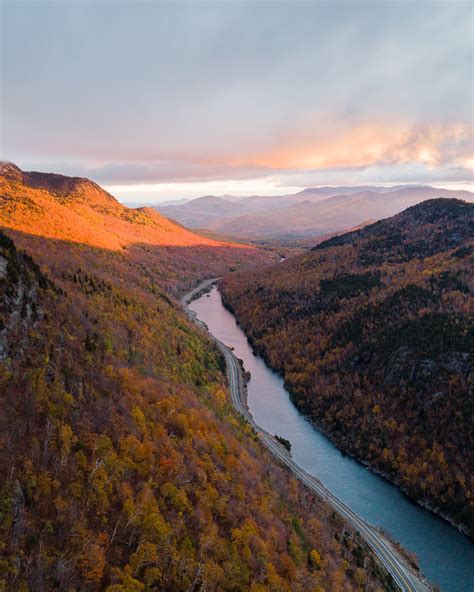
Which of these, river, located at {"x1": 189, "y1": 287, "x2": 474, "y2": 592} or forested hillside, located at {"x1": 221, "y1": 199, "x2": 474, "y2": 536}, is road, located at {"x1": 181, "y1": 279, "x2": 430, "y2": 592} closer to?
river, located at {"x1": 189, "y1": 287, "x2": 474, "y2": 592}

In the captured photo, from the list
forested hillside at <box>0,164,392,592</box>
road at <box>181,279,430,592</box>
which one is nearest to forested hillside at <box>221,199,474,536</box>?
road at <box>181,279,430,592</box>

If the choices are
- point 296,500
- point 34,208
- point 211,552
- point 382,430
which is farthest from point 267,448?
point 34,208

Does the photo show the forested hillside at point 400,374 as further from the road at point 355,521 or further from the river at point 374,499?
the road at point 355,521

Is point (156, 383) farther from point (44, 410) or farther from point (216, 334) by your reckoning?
point (216, 334)

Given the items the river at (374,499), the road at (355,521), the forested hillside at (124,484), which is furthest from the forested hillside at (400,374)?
the forested hillside at (124,484)

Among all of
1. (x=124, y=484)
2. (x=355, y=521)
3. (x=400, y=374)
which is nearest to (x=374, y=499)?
(x=355, y=521)

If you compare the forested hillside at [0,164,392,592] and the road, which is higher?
the forested hillside at [0,164,392,592]
